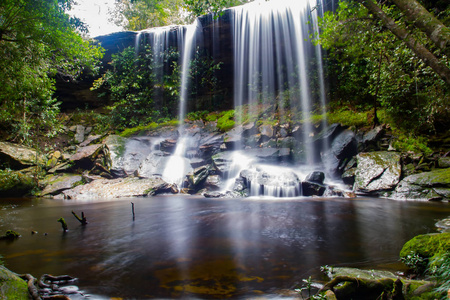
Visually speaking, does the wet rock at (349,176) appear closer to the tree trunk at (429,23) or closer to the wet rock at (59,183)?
the tree trunk at (429,23)

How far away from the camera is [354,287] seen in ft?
7.49

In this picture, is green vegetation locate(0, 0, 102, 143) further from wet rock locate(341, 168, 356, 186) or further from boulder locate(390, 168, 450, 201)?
boulder locate(390, 168, 450, 201)

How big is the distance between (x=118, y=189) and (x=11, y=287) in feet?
34.9

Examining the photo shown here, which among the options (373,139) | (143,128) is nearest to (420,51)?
(373,139)

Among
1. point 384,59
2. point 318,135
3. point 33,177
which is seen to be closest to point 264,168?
point 318,135

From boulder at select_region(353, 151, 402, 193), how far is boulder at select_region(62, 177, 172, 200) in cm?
882

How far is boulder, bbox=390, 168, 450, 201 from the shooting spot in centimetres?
774

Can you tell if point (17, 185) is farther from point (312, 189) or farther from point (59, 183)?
point (312, 189)

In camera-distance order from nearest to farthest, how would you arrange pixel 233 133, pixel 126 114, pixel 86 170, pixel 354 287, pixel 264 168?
1. pixel 354 287
2. pixel 264 168
3. pixel 86 170
4. pixel 233 133
5. pixel 126 114

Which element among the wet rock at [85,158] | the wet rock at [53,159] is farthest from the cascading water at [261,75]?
the wet rock at [53,159]

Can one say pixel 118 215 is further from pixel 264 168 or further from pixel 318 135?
pixel 318 135

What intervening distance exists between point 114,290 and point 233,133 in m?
13.1

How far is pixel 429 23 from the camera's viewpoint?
3.22m

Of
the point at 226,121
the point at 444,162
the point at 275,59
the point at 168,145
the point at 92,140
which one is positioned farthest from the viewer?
the point at 275,59
